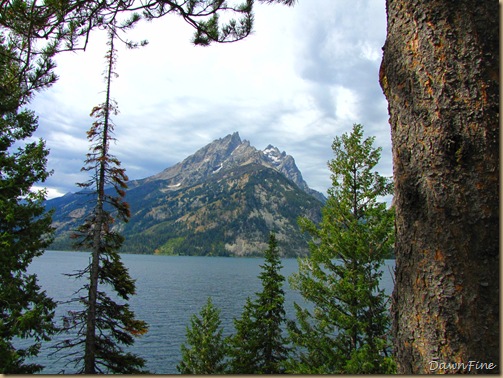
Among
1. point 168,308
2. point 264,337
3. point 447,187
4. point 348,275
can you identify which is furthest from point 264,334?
point 168,308

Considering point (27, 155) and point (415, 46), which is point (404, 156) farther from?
point (27, 155)

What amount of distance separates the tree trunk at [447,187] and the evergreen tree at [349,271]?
8.53 meters

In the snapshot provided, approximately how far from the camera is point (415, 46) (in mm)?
1568

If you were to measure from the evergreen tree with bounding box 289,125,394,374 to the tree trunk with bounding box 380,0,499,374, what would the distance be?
28.0 ft

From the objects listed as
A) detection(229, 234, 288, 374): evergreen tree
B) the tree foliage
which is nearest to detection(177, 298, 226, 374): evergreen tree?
the tree foliage

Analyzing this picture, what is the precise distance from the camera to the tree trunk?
4.33 ft

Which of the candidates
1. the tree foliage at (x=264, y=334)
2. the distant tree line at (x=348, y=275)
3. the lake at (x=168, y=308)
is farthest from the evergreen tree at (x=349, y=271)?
the lake at (x=168, y=308)

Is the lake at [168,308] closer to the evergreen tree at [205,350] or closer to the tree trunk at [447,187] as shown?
the evergreen tree at [205,350]

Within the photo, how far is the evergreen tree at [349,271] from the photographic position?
9.79 m

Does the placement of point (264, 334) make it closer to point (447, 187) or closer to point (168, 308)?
point (447, 187)

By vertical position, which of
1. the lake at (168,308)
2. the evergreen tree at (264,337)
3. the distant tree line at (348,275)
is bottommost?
the lake at (168,308)

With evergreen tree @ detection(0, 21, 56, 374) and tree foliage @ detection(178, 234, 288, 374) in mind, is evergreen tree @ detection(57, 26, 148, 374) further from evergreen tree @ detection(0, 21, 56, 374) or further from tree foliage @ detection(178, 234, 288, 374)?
tree foliage @ detection(178, 234, 288, 374)

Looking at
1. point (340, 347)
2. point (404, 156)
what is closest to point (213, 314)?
point (340, 347)

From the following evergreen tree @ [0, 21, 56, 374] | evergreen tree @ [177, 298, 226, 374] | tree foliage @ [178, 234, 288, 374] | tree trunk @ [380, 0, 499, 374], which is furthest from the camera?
evergreen tree @ [177, 298, 226, 374]
